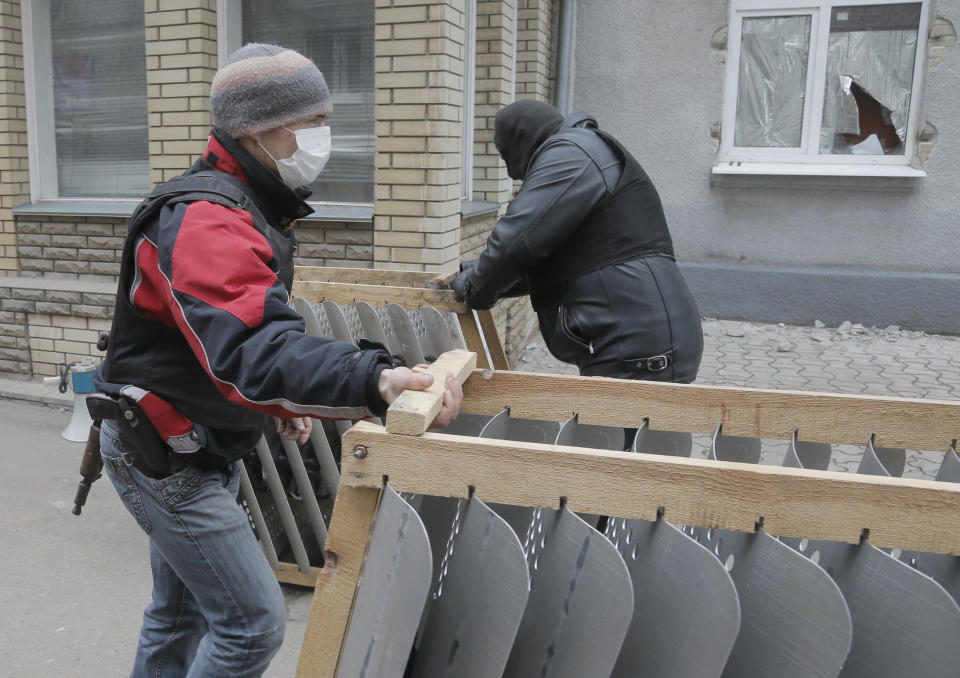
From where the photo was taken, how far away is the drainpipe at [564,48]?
7207 millimetres

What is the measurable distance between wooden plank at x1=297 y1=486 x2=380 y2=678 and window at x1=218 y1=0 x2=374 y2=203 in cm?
405

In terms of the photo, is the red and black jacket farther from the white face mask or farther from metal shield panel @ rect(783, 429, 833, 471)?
metal shield panel @ rect(783, 429, 833, 471)

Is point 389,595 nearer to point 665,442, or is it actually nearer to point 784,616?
point 784,616

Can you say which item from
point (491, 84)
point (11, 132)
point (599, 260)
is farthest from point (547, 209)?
point (11, 132)

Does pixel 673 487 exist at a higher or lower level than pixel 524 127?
lower

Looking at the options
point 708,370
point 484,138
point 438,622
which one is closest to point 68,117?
point 484,138

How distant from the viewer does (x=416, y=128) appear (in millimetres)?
4578

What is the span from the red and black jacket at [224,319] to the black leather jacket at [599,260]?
2.96ft

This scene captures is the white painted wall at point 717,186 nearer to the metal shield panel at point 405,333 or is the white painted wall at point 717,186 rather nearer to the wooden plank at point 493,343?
the wooden plank at point 493,343

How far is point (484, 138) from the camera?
6109 mm

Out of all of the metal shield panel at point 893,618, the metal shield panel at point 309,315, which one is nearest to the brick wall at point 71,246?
the metal shield panel at point 309,315

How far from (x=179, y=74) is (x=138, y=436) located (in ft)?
12.6

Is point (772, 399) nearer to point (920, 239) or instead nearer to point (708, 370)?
point (708, 370)

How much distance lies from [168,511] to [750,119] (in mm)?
6943
